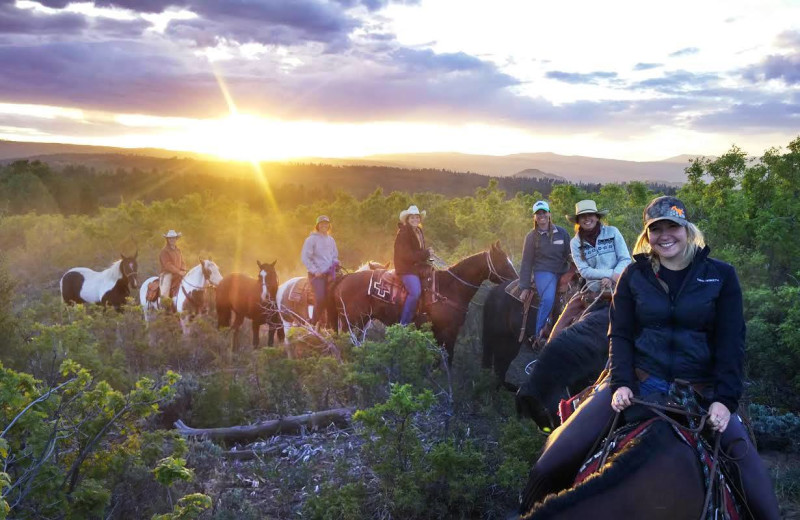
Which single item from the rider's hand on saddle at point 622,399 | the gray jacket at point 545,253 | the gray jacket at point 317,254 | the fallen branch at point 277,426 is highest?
the gray jacket at point 545,253

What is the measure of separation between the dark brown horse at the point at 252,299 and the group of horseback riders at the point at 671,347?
A: 31.3 ft

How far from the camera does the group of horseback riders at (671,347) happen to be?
3.21 meters

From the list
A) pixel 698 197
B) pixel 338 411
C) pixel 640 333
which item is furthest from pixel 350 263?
pixel 640 333

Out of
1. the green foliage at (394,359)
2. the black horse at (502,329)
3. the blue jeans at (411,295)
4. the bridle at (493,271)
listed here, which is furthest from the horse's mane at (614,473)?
the blue jeans at (411,295)

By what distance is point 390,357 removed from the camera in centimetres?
721

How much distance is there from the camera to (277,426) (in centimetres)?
738

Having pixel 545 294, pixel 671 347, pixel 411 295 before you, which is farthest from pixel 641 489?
pixel 411 295

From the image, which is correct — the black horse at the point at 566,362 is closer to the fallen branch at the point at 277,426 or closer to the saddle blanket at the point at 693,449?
the saddle blanket at the point at 693,449

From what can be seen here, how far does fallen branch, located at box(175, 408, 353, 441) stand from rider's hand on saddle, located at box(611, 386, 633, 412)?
15.4ft

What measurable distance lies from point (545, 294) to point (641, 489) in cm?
562

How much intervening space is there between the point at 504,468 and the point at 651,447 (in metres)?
2.80

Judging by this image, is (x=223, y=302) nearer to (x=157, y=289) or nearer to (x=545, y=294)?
(x=157, y=289)

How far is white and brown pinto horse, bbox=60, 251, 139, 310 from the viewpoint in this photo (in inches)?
526

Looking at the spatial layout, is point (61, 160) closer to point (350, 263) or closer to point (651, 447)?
point (350, 263)
